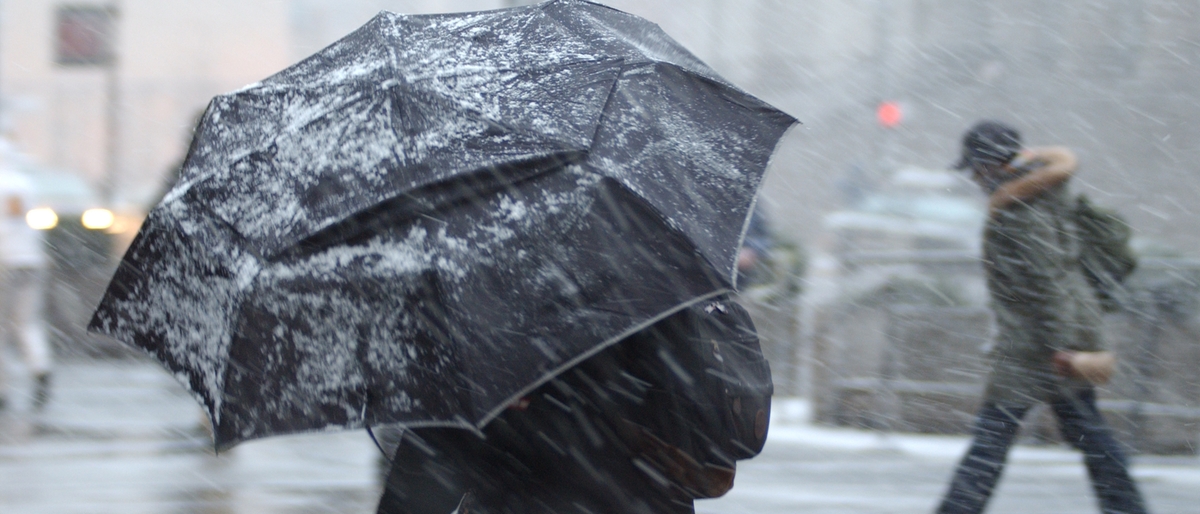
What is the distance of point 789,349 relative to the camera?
7410 mm

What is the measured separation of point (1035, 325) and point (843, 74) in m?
17.4

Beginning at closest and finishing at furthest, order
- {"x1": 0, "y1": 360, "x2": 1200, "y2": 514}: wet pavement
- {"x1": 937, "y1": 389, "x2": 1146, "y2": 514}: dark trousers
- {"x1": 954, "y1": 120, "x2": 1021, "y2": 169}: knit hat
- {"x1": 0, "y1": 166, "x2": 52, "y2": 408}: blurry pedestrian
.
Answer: {"x1": 937, "y1": 389, "x2": 1146, "y2": 514}: dark trousers → {"x1": 954, "y1": 120, "x2": 1021, "y2": 169}: knit hat → {"x1": 0, "y1": 360, "x2": 1200, "y2": 514}: wet pavement → {"x1": 0, "y1": 166, "x2": 52, "y2": 408}: blurry pedestrian

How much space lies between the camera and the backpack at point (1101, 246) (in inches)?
143

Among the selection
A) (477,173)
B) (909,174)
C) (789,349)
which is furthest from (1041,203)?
(909,174)

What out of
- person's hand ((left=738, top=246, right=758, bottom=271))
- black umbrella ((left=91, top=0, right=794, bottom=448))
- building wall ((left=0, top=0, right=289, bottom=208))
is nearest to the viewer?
black umbrella ((left=91, top=0, right=794, bottom=448))

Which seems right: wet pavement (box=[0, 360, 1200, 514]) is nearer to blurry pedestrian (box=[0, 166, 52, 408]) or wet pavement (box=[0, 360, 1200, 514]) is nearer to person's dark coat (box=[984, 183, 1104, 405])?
blurry pedestrian (box=[0, 166, 52, 408])

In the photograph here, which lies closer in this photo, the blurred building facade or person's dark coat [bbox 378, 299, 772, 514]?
person's dark coat [bbox 378, 299, 772, 514]

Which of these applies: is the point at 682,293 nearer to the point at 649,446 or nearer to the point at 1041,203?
the point at 649,446

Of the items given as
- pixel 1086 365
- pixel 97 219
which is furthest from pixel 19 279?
pixel 1086 365

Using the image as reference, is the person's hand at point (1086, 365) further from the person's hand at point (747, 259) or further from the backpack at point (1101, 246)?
the person's hand at point (747, 259)

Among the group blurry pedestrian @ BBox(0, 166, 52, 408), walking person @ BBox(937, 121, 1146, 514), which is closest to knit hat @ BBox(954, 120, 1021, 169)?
walking person @ BBox(937, 121, 1146, 514)

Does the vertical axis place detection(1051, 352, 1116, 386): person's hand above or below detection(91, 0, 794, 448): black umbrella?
below

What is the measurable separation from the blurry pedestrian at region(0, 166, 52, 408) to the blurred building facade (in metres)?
8.76

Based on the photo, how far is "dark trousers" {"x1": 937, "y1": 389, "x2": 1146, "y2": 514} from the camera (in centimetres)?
359
